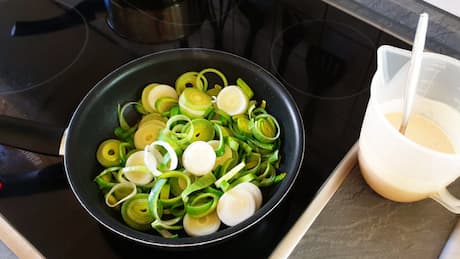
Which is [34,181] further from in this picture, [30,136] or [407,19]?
[407,19]

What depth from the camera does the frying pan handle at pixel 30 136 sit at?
2.04 ft

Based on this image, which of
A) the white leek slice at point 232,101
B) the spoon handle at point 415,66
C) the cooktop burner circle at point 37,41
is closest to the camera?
the spoon handle at point 415,66

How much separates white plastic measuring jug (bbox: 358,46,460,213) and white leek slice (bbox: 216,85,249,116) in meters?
0.18

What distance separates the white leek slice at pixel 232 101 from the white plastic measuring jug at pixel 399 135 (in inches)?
7.2

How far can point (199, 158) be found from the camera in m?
0.60

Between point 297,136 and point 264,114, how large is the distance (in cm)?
8

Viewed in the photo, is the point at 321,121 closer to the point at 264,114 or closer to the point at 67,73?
the point at 264,114

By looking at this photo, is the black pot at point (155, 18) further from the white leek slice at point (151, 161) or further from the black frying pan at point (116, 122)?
the white leek slice at point (151, 161)

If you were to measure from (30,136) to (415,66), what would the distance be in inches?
19.1

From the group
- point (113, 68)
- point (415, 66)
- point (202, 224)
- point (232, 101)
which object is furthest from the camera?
point (113, 68)

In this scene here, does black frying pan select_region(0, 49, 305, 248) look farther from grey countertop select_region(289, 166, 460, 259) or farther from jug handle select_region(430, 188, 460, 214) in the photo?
jug handle select_region(430, 188, 460, 214)

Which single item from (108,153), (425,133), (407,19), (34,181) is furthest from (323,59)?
(34,181)

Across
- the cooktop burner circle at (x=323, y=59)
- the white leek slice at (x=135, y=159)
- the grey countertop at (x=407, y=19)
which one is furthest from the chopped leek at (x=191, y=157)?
the grey countertop at (x=407, y=19)

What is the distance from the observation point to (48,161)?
2.19ft
